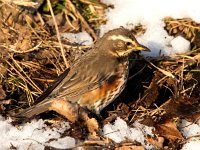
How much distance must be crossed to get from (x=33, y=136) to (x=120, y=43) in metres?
→ 1.59

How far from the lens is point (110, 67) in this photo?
6426 mm

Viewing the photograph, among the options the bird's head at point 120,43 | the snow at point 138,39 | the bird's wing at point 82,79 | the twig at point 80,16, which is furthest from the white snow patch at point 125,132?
the twig at point 80,16

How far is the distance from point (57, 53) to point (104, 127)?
1669 millimetres

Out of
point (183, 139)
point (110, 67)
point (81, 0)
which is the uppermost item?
point (81, 0)

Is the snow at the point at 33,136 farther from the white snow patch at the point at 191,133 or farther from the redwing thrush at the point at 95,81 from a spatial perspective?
the white snow patch at the point at 191,133

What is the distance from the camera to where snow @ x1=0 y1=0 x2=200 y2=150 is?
5.69 m

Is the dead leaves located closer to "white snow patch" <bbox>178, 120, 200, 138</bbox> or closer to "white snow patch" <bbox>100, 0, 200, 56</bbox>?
"white snow patch" <bbox>178, 120, 200, 138</bbox>

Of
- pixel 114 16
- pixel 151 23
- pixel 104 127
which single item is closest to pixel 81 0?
pixel 114 16

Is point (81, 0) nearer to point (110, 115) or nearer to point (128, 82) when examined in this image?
point (128, 82)

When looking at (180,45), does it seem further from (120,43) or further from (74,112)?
(74,112)

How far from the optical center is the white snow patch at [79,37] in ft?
24.9

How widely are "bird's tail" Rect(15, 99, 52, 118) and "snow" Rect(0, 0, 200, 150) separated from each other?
0.34ft

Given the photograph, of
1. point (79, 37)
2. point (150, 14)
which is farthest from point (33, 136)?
point (150, 14)

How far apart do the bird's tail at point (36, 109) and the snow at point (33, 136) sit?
0.10 metres
